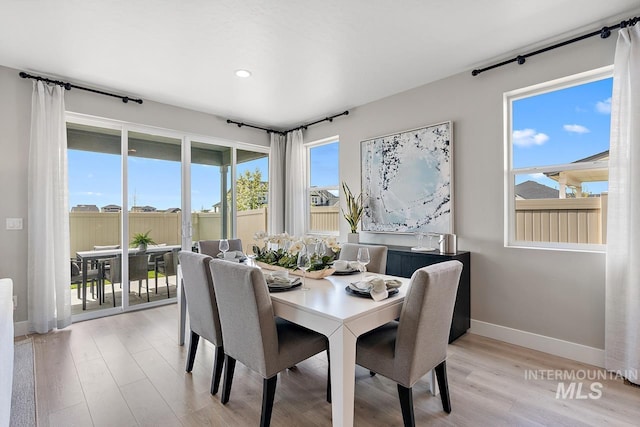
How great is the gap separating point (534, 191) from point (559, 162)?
305 mm

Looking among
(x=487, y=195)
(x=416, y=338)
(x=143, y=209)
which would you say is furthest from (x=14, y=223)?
(x=487, y=195)

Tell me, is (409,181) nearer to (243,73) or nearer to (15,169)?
(243,73)

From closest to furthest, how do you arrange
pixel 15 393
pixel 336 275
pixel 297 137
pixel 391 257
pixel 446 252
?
1. pixel 15 393
2. pixel 336 275
3. pixel 446 252
4. pixel 391 257
5. pixel 297 137

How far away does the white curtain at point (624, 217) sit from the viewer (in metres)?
2.18

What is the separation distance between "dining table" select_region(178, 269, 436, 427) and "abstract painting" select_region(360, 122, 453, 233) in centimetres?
165

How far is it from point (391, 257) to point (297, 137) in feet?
8.89

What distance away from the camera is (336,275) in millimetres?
2404

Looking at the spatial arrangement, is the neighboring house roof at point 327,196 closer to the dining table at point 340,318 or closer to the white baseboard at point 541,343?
Result: the white baseboard at point 541,343

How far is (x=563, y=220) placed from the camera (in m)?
2.71

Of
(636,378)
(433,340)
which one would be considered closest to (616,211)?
(636,378)

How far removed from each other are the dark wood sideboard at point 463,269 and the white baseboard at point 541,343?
0.52ft

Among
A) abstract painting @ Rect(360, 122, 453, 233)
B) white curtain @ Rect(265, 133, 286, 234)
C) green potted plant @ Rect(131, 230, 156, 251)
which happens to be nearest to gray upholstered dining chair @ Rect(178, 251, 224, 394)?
green potted plant @ Rect(131, 230, 156, 251)

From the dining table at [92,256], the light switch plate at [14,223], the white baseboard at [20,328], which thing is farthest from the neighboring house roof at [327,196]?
the white baseboard at [20,328]

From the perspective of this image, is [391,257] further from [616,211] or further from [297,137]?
[297,137]
